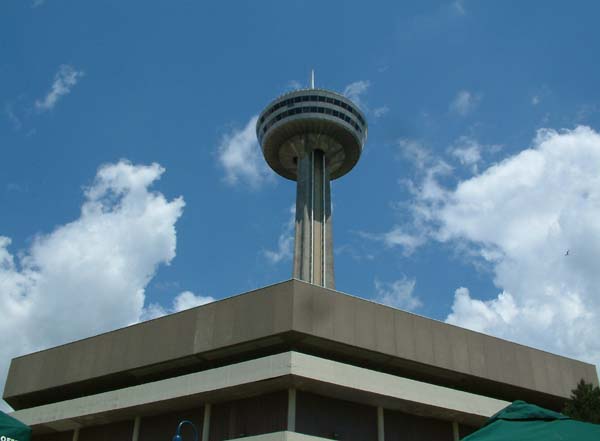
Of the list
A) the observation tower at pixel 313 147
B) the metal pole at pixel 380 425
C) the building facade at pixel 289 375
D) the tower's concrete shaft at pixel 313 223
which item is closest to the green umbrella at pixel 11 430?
the building facade at pixel 289 375

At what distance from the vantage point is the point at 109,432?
35781 mm

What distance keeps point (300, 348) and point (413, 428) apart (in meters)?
7.08

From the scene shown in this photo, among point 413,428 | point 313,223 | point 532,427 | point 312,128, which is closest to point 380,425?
point 413,428

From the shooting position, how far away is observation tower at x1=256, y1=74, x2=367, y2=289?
62094mm

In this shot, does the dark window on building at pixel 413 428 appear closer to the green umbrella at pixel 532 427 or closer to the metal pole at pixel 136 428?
the metal pole at pixel 136 428

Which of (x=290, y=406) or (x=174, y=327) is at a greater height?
(x=174, y=327)

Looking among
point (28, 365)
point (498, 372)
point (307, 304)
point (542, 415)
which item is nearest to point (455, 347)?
point (498, 372)

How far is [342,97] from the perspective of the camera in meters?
67.6

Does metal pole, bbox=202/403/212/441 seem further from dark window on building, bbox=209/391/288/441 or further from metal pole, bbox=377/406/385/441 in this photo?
metal pole, bbox=377/406/385/441

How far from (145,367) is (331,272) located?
2768cm

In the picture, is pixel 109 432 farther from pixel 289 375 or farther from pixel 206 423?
pixel 289 375

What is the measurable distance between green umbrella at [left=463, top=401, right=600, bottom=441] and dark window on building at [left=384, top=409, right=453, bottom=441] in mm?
26545

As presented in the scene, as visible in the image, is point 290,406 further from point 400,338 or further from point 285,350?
point 400,338

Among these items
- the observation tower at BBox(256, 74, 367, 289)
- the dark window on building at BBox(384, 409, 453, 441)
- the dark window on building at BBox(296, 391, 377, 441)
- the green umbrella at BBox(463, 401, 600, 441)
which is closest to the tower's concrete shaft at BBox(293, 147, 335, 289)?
the observation tower at BBox(256, 74, 367, 289)
